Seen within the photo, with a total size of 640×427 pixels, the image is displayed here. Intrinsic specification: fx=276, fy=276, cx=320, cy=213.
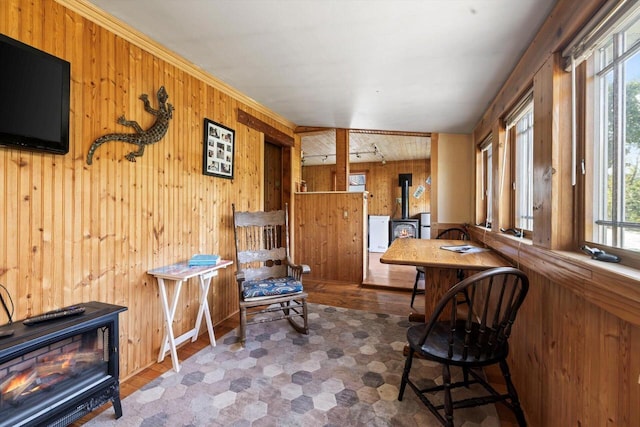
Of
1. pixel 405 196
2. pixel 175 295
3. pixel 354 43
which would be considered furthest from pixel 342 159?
pixel 405 196

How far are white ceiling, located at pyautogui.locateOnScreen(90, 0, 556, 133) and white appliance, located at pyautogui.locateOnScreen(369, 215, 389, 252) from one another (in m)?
4.42

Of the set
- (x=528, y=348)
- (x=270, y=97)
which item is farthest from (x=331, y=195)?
(x=528, y=348)

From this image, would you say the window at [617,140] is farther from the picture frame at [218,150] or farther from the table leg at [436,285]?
the picture frame at [218,150]

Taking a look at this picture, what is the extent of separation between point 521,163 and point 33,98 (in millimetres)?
3142

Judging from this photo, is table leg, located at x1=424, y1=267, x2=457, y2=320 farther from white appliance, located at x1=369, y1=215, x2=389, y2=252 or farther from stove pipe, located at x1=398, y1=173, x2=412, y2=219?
stove pipe, located at x1=398, y1=173, x2=412, y2=219

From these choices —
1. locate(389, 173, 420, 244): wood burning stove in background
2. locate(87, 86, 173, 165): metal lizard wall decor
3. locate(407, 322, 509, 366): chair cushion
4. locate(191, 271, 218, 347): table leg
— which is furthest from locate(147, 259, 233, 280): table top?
locate(389, 173, 420, 244): wood burning stove in background

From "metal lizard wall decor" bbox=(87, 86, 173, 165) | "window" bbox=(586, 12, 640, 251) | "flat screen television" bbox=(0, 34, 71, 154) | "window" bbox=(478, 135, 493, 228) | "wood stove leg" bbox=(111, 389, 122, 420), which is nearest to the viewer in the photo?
"window" bbox=(586, 12, 640, 251)

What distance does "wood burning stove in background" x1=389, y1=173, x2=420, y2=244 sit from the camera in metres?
7.04

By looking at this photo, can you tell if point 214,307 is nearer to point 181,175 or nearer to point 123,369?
point 123,369

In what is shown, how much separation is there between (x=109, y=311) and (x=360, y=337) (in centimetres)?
182

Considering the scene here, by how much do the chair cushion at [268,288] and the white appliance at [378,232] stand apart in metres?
4.75

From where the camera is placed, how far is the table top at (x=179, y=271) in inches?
74.3

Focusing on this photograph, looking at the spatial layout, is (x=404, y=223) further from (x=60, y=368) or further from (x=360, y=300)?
(x=60, y=368)

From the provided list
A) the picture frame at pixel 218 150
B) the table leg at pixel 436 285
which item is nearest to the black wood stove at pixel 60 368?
the picture frame at pixel 218 150
